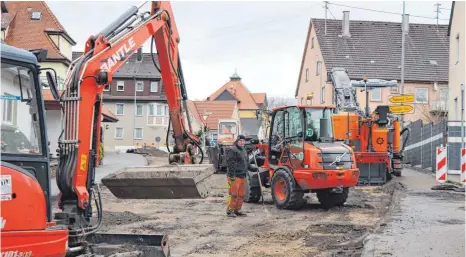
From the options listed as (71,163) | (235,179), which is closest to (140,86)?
(235,179)

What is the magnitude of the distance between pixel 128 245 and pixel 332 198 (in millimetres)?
8500

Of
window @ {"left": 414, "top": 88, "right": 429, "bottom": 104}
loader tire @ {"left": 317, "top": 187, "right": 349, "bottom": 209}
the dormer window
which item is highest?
the dormer window

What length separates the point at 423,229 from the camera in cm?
1022

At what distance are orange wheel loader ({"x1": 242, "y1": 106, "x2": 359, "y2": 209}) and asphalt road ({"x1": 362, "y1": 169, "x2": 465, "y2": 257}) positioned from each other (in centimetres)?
153

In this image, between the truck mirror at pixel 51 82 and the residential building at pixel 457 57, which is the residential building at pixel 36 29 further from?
the truck mirror at pixel 51 82

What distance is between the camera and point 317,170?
1359cm

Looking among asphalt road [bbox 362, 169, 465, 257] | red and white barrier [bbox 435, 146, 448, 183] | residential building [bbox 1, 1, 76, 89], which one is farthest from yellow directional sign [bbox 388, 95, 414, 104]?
residential building [bbox 1, 1, 76, 89]

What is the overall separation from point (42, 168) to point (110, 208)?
8.80 meters

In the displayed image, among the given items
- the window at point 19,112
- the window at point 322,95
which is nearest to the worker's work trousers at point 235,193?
the window at point 19,112

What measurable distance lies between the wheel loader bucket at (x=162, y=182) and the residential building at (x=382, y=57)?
126ft

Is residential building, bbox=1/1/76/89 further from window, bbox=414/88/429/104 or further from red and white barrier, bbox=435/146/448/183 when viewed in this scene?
window, bbox=414/88/429/104

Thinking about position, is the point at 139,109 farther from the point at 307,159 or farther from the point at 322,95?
the point at 307,159

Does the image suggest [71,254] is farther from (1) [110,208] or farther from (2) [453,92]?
(2) [453,92]

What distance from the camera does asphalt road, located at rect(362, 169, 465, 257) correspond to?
8.34 meters
